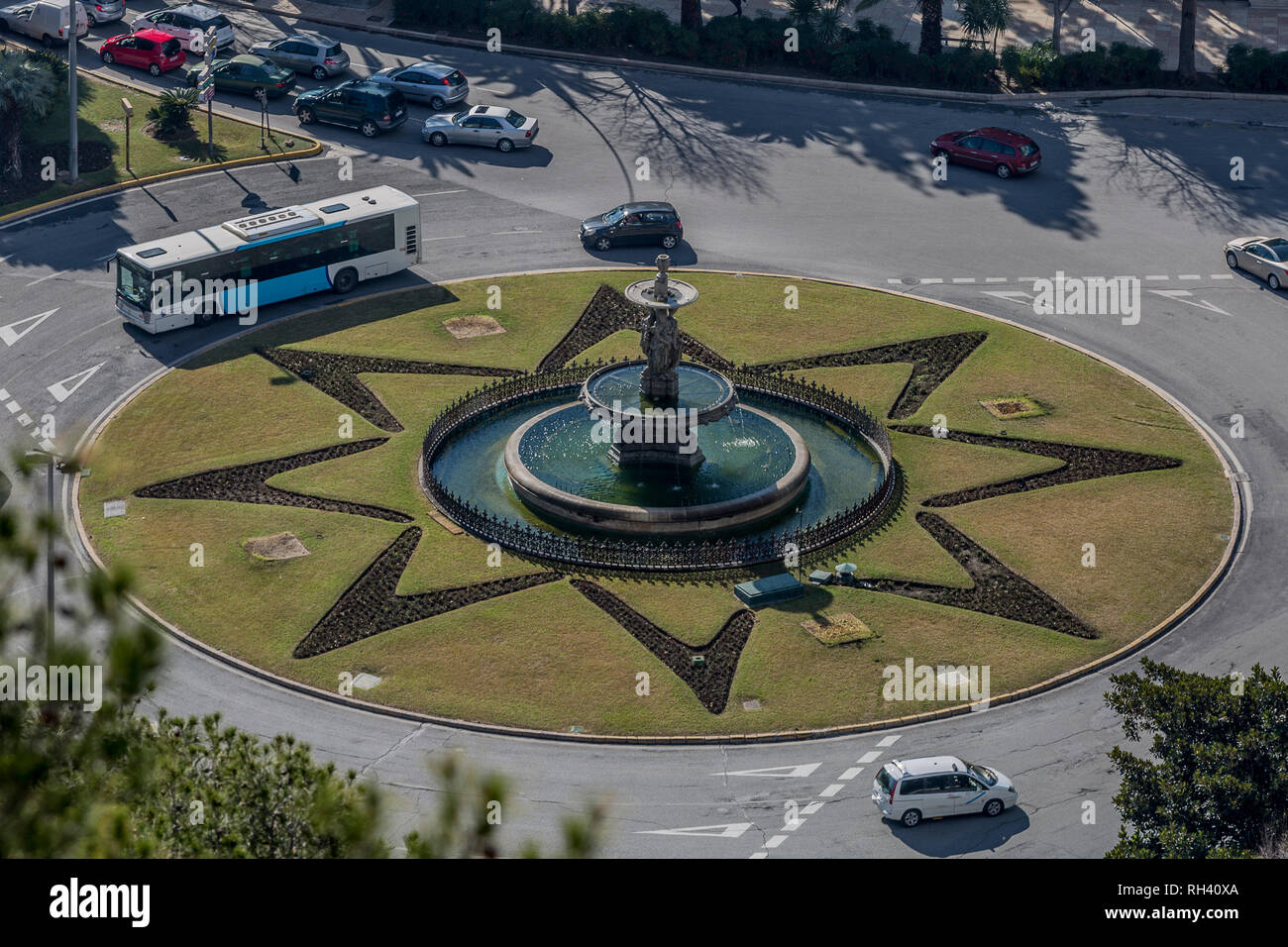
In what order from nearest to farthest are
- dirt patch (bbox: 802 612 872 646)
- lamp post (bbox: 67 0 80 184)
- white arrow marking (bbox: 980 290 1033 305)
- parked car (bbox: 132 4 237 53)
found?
dirt patch (bbox: 802 612 872 646) → white arrow marking (bbox: 980 290 1033 305) → lamp post (bbox: 67 0 80 184) → parked car (bbox: 132 4 237 53)

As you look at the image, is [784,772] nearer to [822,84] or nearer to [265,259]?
[265,259]

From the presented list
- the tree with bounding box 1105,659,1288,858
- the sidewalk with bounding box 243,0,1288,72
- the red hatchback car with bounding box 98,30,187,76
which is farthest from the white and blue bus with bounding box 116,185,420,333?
the tree with bounding box 1105,659,1288,858

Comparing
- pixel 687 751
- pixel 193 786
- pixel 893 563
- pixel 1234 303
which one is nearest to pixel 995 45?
pixel 1234 303

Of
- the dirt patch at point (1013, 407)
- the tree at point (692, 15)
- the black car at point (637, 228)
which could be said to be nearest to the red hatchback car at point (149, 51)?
the tree at point (692, 15)

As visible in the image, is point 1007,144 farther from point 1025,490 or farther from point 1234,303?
point 1025,490

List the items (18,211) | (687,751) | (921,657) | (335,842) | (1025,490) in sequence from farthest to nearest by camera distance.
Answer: (18,211)
(1025,490)
(921,657)
(687,751)
(335,842)

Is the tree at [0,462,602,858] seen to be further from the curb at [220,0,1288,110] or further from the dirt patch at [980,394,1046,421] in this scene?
the curb at [220,0,1288,110]
